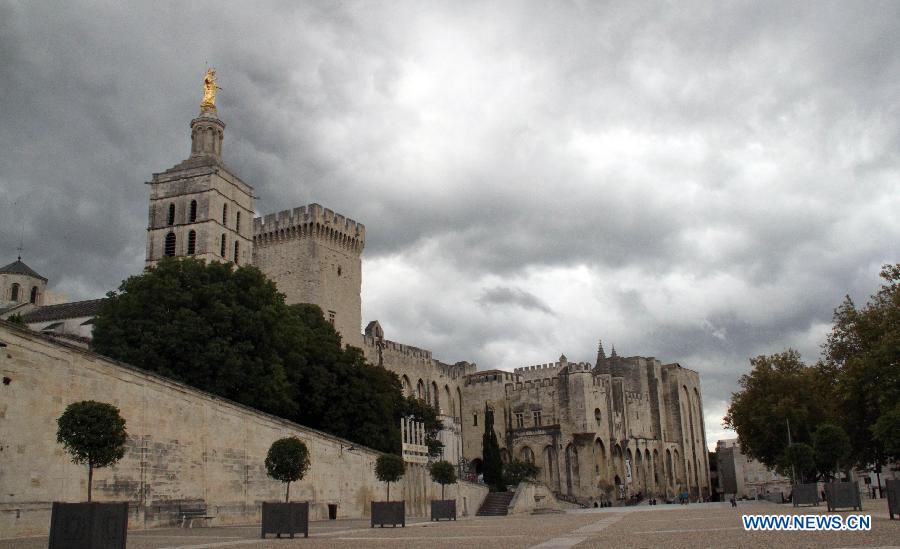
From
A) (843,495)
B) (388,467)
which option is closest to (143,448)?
(388,467)

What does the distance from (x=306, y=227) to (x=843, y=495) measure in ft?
125

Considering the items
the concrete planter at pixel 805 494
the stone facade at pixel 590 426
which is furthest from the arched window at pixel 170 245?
the concrete planter at pixel 805 494

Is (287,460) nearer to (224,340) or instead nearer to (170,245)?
(224,340)

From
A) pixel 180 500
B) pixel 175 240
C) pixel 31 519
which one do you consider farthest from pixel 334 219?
pixel 31 519

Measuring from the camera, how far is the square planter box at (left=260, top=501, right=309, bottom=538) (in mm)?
15516

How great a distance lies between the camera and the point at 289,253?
171 ft

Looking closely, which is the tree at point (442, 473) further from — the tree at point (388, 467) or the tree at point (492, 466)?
the tree at point (492, 466)

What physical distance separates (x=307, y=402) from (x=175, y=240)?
20.9 m

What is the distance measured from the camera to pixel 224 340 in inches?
1130

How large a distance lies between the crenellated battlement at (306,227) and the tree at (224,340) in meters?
17.5

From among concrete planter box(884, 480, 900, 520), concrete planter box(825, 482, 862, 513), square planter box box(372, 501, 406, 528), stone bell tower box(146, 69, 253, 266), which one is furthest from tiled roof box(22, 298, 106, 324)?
concrete planter box(884, 480, 900, 520)

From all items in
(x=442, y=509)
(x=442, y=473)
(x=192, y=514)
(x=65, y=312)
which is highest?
(x=65, y=312)

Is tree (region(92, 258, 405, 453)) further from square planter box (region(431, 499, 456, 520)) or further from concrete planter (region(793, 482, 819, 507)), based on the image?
concrete planter (region(793, 482, 819, 507))

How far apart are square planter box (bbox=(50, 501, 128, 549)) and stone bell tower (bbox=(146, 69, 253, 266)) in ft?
129
